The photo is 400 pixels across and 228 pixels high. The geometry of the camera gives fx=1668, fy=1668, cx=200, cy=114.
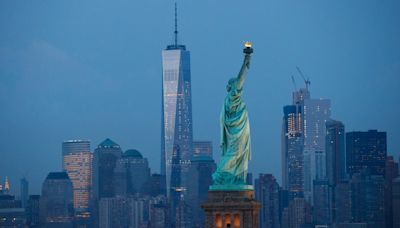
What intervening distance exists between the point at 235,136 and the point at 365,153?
91.5 m

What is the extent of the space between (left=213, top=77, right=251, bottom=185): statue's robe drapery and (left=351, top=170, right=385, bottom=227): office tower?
79.5m

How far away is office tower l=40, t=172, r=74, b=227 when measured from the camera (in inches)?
6114

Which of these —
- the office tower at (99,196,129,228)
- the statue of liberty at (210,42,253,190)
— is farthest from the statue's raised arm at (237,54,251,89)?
the office tower at (99,196,129,228)

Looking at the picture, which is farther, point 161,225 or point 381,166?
point 161,225

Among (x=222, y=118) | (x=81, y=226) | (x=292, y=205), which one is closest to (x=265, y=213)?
(x=292, y=205)

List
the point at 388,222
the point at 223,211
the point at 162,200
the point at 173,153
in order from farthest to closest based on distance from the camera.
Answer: the point at 173,153 → the point at 162,200 → the point at 388,222 → the point at 223,211

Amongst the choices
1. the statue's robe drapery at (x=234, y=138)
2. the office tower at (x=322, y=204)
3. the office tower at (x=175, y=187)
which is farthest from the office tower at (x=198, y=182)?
the statue's robe drapery at (x=234, y=138)

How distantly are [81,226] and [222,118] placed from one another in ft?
347

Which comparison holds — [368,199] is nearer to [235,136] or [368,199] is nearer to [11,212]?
[11,212]

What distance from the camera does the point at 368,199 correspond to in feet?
440

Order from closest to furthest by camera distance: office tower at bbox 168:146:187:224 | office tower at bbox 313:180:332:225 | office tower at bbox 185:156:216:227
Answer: office tower at bbox 185:156:216:227 → office tower at bbox 313:180:332:225 → office tower at bbox 168:146:187:224

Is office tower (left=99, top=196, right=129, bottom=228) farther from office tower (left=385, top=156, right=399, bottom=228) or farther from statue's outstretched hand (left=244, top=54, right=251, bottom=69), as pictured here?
statue's outstretched hand (left=244, top=54, right=251, bottom=69)

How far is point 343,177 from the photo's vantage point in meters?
145

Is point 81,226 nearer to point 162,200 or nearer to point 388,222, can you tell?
point 162,200
